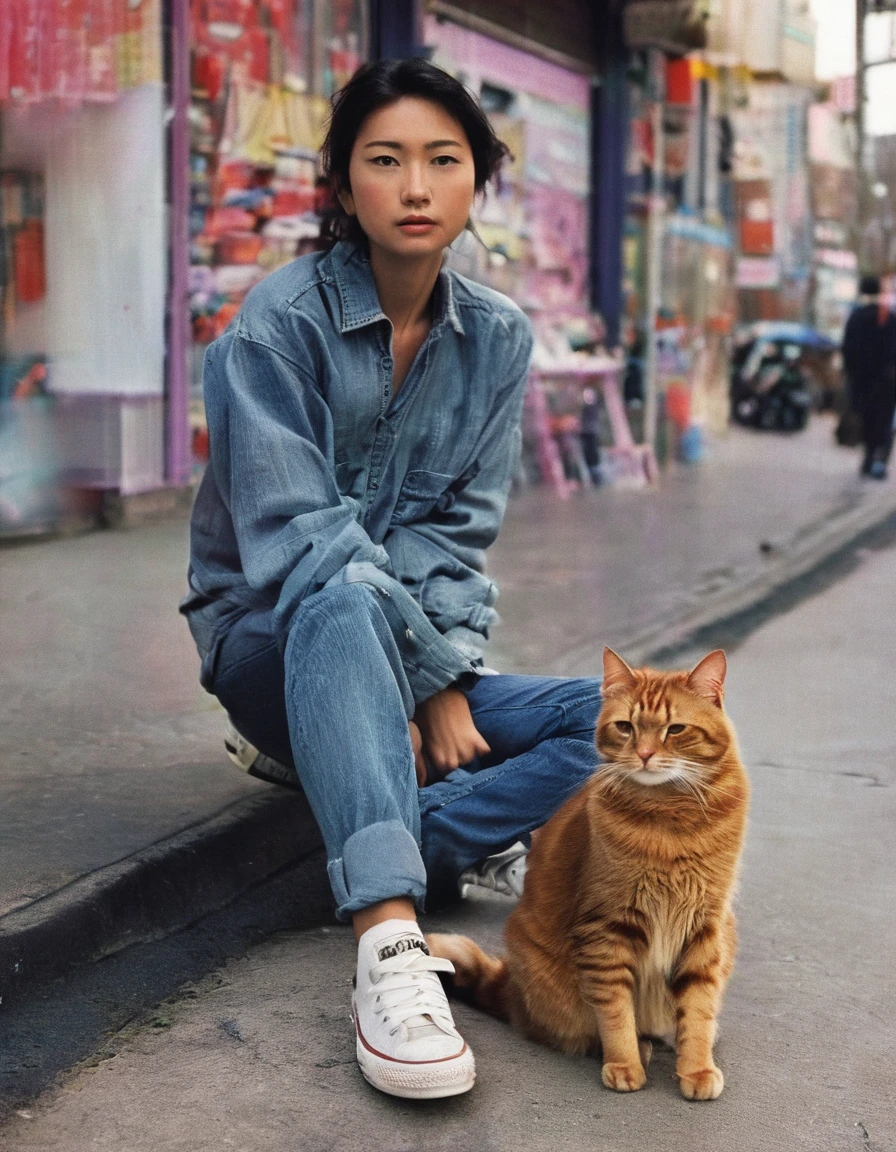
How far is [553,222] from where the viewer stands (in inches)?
468

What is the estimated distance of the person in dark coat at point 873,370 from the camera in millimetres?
13047

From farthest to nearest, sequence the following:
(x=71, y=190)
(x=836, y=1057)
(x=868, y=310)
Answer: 1. (x=868, y=310)
2. (x=71, y=190)
3. (x=836, y=1057)

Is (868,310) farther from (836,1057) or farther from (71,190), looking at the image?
(836,1057)

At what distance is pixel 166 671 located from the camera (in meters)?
4.83

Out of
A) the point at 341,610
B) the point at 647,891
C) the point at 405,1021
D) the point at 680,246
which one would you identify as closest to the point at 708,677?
the point at 647,891

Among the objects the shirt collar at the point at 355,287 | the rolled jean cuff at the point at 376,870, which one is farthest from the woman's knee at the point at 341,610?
the shirt collar at the point at 355,287

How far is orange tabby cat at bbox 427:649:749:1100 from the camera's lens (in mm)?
2369

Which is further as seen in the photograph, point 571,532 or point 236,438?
point 571,532

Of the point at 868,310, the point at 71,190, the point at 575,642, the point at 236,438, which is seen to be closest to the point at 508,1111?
the point at 236,438

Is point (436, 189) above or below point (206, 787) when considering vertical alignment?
above

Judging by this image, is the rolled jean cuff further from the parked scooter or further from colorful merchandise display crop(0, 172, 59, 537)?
the parked scooter

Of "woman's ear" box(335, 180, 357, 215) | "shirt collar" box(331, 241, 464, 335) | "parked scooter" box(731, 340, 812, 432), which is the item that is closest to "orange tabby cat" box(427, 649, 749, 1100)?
"shirt collar" box(331, 241, 464, 335)

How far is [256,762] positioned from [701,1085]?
1276 millimetres

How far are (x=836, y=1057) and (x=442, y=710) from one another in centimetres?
93
